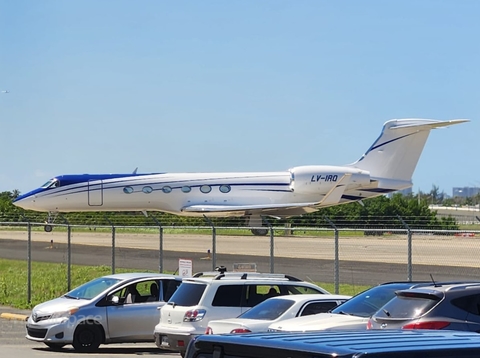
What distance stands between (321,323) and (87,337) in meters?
6.13

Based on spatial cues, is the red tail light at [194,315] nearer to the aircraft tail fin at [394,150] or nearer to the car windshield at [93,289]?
the car windshield at [93,289]

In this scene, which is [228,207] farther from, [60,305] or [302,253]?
[60,305]

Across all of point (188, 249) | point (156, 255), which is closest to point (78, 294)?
point (188, 249)

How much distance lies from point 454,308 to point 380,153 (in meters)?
39.5

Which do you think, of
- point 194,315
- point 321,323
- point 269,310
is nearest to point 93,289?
point 194,315

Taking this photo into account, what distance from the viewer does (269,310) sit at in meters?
12.9

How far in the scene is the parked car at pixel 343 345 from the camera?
3.79 meters

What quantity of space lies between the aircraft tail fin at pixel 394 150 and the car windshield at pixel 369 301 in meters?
36.9

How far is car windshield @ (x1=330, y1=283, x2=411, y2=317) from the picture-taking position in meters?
12.2

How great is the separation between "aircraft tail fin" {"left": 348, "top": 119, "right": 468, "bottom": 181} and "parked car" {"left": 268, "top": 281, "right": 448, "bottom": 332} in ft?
121

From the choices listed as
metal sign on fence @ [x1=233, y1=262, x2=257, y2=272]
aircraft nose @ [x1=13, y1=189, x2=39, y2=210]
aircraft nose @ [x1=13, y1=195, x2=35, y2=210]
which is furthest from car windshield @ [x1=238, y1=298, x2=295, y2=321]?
aircraft nose @ [x1=13, y1=195, x2=35, y2=210]

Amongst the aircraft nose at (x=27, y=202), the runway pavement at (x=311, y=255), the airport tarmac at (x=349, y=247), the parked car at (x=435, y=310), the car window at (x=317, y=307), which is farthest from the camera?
the aircraft nose at (x=27, y=202)

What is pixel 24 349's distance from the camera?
53.6 ft

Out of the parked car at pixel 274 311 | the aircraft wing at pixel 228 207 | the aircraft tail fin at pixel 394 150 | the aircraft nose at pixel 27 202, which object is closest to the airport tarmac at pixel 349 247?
the aircraft wing at pixel 228 207
